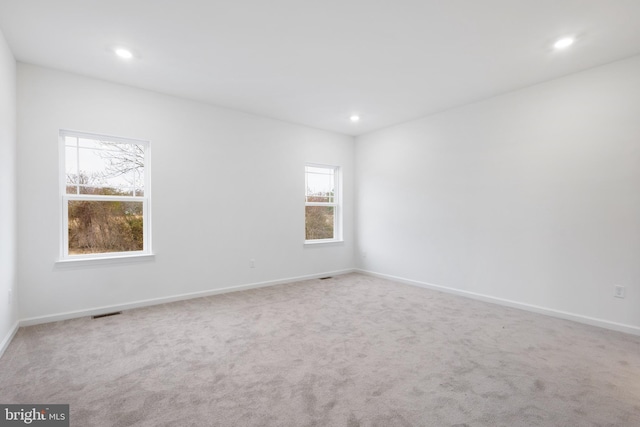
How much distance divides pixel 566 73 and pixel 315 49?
276cm

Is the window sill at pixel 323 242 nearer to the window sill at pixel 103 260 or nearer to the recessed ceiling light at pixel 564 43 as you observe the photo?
the window sill at pixel 103 260

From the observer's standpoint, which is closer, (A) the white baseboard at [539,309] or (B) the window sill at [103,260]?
(A) the white baseboard at [539,309]

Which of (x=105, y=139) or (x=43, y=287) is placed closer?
(x=43, y=287)

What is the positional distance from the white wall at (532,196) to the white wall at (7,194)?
476cm

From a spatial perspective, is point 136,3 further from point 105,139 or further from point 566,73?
point 566,73

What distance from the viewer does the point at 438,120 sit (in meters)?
4.61

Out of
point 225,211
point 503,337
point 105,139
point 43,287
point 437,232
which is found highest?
point 105,139

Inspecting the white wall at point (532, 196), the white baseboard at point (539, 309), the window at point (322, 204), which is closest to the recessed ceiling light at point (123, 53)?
the window at point (322, 204)

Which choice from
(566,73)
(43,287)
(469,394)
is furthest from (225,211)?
(566,73)

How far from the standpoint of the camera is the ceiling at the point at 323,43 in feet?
7.55

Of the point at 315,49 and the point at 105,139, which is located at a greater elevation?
the point at 315,49

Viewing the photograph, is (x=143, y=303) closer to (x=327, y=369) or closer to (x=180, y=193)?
(x=180, y=193)

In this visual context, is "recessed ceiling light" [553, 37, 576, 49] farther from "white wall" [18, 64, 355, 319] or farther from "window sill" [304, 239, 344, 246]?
"window sill" [304, 239, 344, 246]

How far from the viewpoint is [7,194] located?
107 inches
